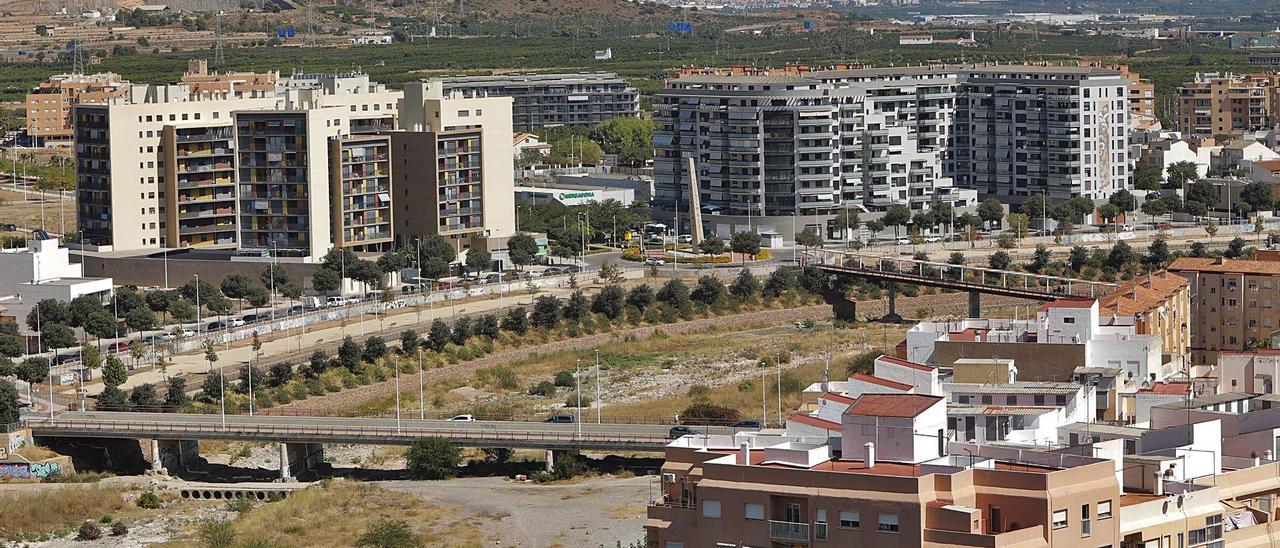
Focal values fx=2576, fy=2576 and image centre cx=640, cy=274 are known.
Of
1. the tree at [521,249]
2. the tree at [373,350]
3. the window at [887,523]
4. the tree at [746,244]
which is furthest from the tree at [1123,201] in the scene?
the window at [887,523]

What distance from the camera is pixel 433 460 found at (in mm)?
43219

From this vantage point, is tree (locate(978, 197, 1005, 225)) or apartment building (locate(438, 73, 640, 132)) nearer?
tree (locate(978, 197, 1005, 225))

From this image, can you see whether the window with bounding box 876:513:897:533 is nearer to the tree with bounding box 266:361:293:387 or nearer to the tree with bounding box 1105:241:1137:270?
the tree with bounding box 266:361:293:387

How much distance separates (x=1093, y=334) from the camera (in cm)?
3306

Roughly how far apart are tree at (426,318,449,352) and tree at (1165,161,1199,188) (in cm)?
3959

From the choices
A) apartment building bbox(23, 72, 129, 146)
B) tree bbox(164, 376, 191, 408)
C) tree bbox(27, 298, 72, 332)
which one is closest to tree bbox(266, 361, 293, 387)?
tree bbox(164, 376, 191, 408)

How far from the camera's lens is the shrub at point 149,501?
1661 inches

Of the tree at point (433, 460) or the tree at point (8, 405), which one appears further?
the tree at point (8, 405)

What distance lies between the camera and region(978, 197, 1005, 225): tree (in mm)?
81875

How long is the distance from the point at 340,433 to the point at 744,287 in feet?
76.9

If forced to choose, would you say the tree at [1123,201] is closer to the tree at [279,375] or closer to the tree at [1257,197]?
the tree at [1257,197]

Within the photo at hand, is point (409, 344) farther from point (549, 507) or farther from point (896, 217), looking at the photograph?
point (896, 217)

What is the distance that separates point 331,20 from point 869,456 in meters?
171

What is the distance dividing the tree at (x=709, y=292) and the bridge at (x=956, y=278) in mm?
2939
